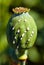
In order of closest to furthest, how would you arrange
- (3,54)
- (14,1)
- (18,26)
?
(18,26)
(3,54)
(14,1)

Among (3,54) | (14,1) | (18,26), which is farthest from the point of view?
(14,1)

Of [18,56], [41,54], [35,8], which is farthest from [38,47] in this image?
[18,56]

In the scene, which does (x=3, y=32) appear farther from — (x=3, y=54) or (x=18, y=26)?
(x=18, y=26)

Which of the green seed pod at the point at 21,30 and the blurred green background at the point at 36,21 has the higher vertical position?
the green seed pod at the point at 21,30

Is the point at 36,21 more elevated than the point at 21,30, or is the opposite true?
the point at 21,30

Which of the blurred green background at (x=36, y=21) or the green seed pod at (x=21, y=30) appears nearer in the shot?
the green seed pod at (x=21, y=30)
